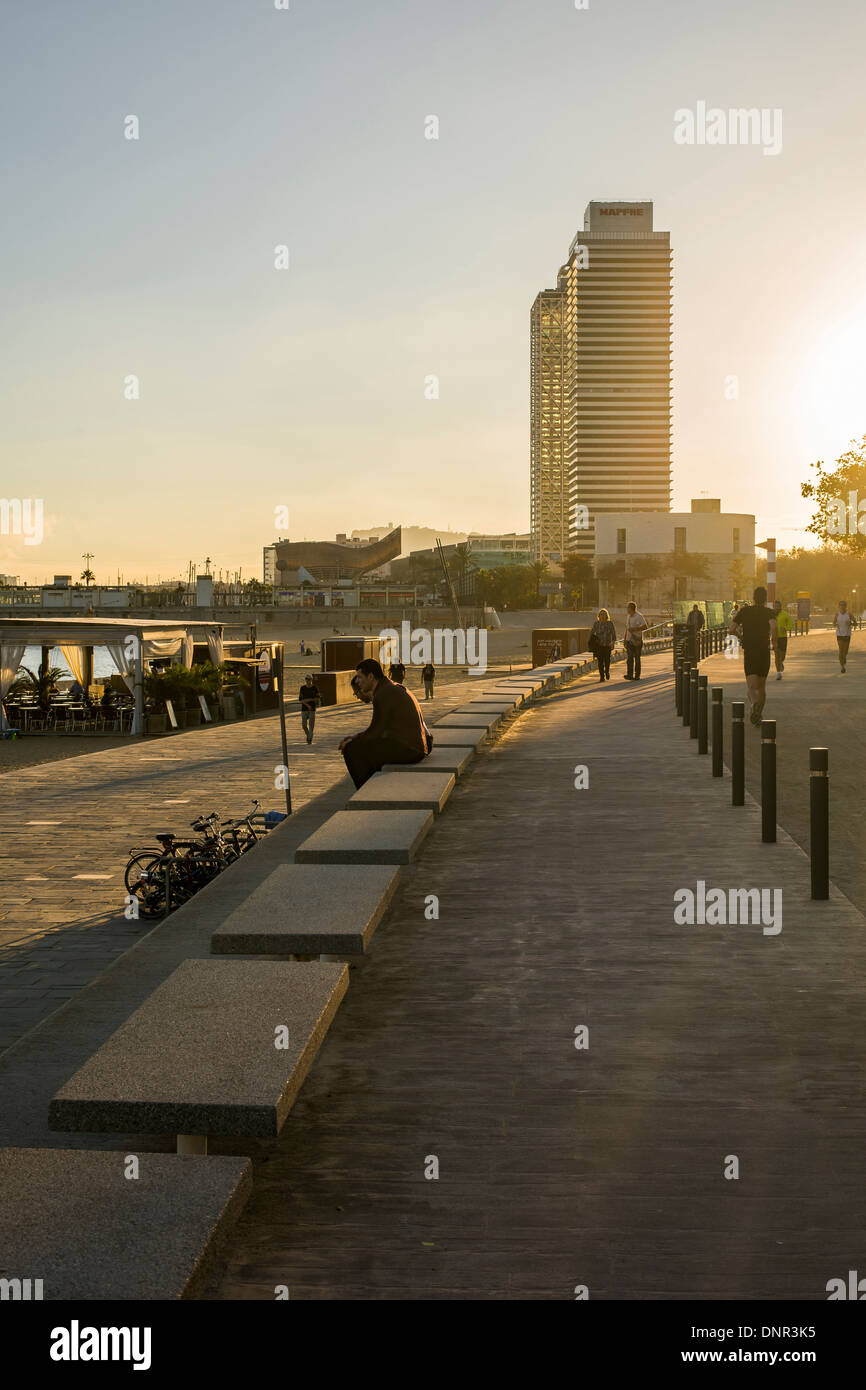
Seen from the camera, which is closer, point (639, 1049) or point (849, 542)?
point (639, 1049)

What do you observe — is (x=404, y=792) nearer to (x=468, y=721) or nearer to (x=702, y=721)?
(x=702, y=721)

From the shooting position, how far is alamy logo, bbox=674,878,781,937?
22.2 ft

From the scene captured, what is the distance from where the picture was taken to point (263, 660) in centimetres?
3756

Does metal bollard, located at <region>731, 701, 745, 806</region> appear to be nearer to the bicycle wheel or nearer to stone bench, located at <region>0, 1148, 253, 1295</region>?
the bicycle wheel

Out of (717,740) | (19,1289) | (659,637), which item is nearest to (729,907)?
(19,1289)

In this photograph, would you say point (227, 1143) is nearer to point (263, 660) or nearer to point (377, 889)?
point (377, 889)

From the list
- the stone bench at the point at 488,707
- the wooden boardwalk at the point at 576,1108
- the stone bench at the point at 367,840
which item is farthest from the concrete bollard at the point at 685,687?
the wooden boardwalk at the point at 576,1108

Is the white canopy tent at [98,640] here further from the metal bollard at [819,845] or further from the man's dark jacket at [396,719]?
the metal bollard at [819,845]

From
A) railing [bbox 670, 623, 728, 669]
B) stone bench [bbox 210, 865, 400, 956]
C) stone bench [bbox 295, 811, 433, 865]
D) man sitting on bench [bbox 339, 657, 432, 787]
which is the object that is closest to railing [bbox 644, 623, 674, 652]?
railing [bbox 670, 623, 728, 669]
